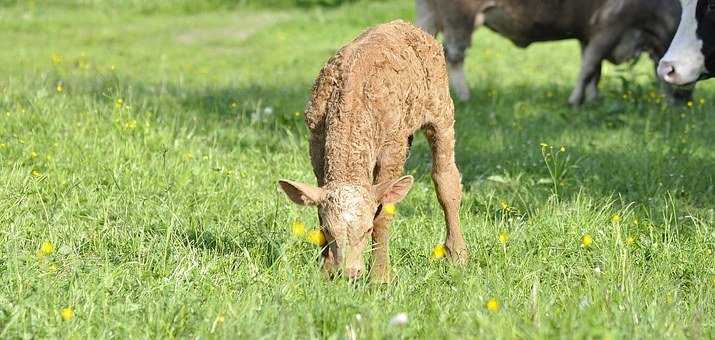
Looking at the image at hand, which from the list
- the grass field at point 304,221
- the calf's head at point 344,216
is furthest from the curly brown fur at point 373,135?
the grass field at point 304,221

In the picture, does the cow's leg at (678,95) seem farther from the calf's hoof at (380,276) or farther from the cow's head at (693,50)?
the calf's hoof at (380,276)

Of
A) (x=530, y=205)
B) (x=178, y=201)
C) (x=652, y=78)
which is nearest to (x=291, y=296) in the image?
(x=178, y=201)

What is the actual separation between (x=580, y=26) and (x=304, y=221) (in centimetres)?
634

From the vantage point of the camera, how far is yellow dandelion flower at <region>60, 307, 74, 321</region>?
374cm

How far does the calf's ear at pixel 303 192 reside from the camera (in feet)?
14.9

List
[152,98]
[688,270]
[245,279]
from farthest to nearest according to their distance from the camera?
1. [152,98]
2. [688,270]
3. [245,279]

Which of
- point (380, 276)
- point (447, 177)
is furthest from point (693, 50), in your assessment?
point (380, 276)

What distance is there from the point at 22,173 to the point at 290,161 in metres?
1.85

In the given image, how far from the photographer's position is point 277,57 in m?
15.0

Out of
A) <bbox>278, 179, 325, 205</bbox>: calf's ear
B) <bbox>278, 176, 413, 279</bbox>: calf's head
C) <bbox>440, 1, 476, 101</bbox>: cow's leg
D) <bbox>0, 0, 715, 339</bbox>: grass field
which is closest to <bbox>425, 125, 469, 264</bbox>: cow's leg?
<bbox>0, 0, 715, 339</bbox>: grass field

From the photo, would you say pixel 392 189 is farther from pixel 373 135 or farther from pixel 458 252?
pixel 458 252

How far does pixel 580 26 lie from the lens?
1113 cm

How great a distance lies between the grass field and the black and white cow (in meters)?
0.44

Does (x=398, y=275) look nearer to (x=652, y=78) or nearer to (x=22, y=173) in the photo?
(x=22, y=173)
